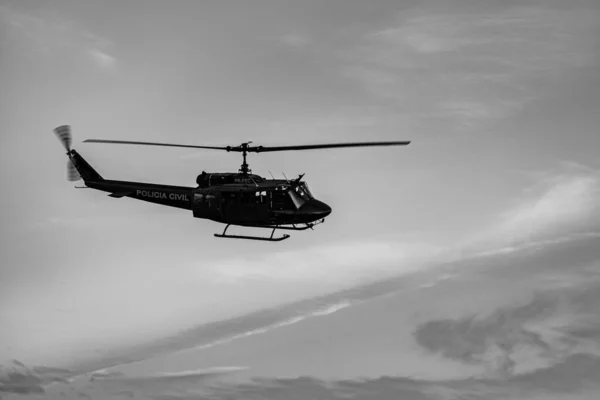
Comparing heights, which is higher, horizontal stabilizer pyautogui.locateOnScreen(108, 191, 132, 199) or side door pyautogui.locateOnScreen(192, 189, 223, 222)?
horizontal stabilizer pyautogui.locateOnScreen(108, 191, 132, 199)

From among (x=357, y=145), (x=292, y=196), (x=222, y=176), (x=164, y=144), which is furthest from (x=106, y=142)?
(x=357, y=145)

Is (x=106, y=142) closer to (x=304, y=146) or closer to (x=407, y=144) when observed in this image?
(x=304, y=146)

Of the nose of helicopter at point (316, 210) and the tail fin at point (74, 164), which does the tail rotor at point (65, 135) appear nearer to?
the tail fin at point (74, 164)

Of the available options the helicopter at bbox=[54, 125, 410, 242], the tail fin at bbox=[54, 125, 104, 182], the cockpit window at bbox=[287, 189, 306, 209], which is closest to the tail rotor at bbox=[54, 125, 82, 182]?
the tail fin at bbox=[54, 125, 104, 182]

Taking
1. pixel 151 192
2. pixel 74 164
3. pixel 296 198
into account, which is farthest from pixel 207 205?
pixel 74 164

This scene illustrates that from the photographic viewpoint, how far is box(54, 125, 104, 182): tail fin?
2692 inches

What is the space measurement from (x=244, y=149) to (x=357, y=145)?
10.2 m

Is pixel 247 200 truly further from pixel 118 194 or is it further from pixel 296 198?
pixel 118 194

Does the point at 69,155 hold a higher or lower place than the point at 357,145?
higher

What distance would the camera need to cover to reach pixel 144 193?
64.6 metres

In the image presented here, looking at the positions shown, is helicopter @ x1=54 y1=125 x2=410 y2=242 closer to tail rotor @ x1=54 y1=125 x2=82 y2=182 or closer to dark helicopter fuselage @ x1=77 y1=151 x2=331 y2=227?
dark helicopter fuselage @ x1=77 y1=151 x2=331 y2=227

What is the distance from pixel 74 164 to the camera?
69688mm

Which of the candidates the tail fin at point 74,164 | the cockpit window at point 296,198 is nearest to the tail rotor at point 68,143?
the tail fin at point 74,164

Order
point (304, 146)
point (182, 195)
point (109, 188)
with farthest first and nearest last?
1. point (109, 188)
2. point (182, 195)
3. point (304, 146)
